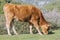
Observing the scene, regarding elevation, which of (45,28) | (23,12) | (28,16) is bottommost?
(45,28)

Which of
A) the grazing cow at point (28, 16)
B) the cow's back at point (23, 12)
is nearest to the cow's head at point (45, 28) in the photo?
the grazing cow at point (28, 16)

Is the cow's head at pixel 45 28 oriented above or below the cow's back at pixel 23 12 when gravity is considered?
below

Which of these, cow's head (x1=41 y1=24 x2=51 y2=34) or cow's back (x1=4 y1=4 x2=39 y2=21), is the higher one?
cow's back (x1=4 y1=4 x2=39 y2=21)

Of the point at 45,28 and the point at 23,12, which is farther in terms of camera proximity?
the point at 23,12

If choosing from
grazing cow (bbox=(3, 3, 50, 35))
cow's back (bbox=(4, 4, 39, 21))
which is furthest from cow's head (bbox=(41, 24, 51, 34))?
cow's back (bbox=(4, 4, 39, 21))

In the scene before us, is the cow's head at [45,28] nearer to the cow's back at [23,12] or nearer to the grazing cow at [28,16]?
the grazing cow at [28,16]

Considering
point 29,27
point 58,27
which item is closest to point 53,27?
point 58,27

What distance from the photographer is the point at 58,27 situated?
22969 millimetres

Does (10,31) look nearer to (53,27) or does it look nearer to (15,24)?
(15,24)

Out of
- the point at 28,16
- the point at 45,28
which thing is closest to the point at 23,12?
the point at 28,16

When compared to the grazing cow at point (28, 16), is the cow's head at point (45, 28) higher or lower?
lower

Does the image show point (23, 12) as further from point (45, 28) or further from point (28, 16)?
point (45, 28)

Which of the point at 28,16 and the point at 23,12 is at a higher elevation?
the point at 23,12

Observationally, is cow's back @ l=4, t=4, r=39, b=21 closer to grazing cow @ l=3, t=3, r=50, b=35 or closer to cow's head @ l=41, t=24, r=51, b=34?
grazing cow @ l=3, t=3, r=50, b=35
